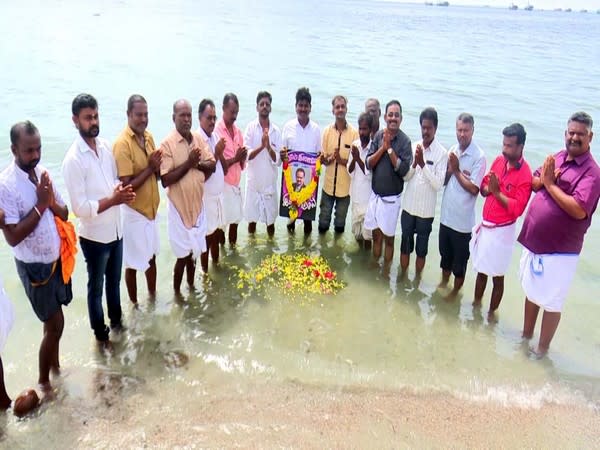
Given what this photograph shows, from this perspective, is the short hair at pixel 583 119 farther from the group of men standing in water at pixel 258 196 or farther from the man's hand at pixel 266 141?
the man's hand at pixel 266 141

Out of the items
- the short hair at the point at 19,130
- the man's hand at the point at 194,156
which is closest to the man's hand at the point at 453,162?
the man's hand at the point at 194,156

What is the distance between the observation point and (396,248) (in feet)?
26.8

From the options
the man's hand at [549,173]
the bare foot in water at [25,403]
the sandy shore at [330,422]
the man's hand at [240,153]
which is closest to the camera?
the sandy shore at [330,422]

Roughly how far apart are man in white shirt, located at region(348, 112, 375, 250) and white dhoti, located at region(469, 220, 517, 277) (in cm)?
193

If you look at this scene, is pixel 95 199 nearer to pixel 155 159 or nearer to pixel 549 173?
pixel 155 159

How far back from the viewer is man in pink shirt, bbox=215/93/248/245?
20.9 ft

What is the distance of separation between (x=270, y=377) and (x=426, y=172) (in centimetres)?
307

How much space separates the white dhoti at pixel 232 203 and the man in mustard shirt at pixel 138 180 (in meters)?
1.59

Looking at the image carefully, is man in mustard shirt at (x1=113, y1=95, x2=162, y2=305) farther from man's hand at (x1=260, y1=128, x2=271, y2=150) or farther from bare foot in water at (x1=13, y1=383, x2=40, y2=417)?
man's hand at (x1=260, y1=128, x2=271, y2=150)

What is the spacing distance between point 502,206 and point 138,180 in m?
3.86

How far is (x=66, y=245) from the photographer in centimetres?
411

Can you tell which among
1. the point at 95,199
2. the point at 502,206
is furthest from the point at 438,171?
the point at 95,199

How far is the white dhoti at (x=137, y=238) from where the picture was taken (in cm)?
515

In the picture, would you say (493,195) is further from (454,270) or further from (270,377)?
(270,377)
